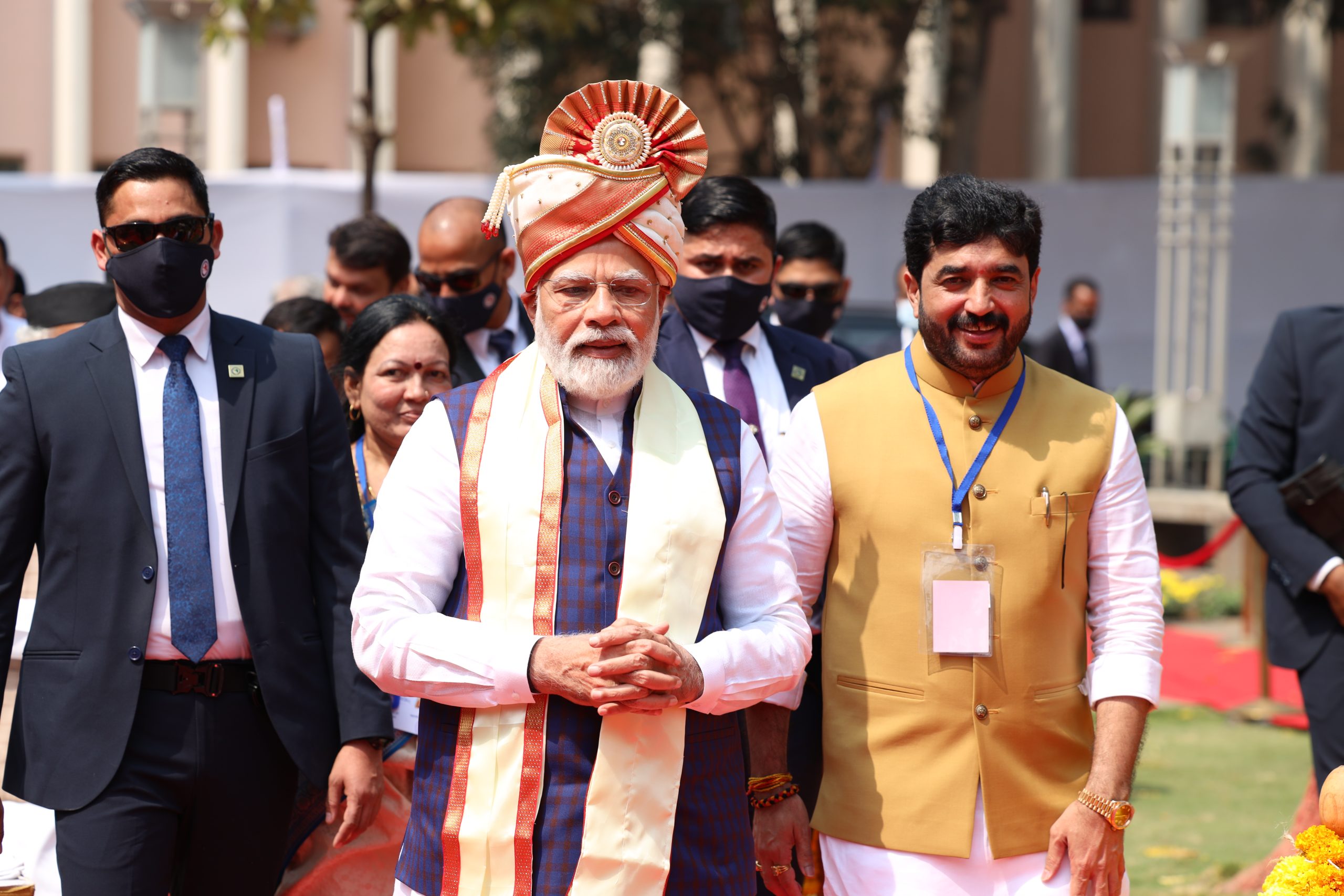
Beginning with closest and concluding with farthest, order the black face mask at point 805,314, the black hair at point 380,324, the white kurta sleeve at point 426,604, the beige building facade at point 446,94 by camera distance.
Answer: the white kurta sleeve at point 426,604 → the black hair at point 380,324 → the black face mask at point 805,314 → the beige building facade at point 446,94

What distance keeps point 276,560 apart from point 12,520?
21.9 inches

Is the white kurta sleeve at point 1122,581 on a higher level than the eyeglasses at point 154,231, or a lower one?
lower

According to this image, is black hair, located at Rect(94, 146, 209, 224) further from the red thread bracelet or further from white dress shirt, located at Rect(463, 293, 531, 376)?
white dress shirt, located at Rect(463, 293, 531, 376)

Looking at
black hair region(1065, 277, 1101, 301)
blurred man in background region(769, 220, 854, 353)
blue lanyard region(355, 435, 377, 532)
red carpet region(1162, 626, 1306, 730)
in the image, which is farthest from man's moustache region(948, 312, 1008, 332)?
black hair region(1065, 277, 1101, 301)

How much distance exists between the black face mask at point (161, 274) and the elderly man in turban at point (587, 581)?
74cm

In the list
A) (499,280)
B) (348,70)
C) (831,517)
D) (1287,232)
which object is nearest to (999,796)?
(831,517)

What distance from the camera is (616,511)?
3.03 metres

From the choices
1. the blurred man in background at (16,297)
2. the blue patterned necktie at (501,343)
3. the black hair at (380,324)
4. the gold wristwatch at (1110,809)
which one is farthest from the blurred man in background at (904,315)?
the gold wristwatch at (1110,809)

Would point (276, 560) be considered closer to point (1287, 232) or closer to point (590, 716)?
point (590, 716)

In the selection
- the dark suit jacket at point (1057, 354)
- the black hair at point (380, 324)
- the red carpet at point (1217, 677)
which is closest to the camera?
the black hair at point (380, 324)

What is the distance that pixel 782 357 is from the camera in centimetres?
482

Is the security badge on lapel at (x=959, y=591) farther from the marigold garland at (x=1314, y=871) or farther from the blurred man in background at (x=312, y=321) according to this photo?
the blurred man in background at (x=312, y=321)

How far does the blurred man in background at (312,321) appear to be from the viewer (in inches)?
213

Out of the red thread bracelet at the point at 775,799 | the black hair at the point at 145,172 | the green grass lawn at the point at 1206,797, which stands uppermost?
the black hair at the point at 145,172
